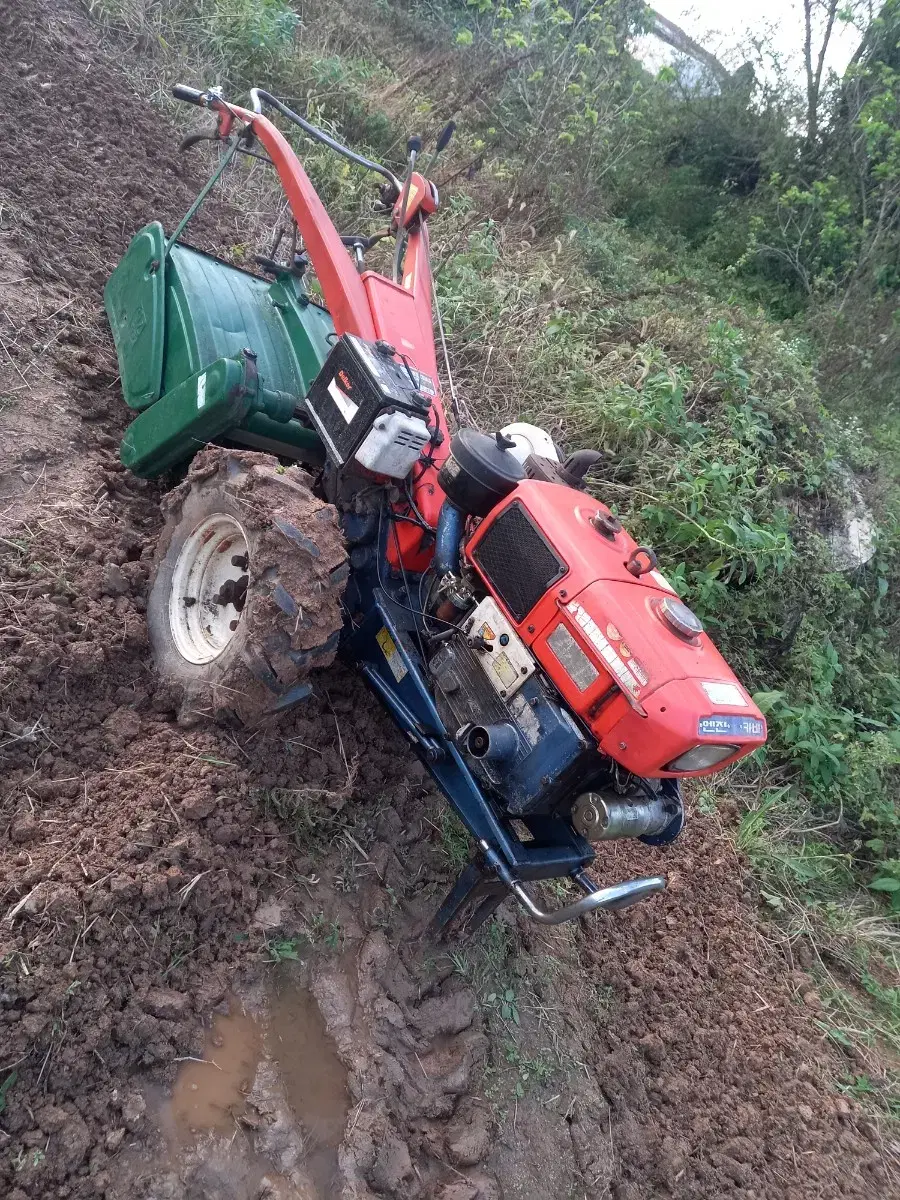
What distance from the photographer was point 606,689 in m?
2.51

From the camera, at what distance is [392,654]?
3.04m

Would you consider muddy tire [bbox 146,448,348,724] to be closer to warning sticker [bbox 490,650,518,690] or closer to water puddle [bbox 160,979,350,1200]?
warning sticker [bbox 490,650,518,690]

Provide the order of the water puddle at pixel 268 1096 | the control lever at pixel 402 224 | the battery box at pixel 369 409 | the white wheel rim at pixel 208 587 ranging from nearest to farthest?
the water puddle at pixel 268 1096, the battery box at pixel 369 409, the white wheel rim at pixel 208 587, the control lever at pixel 402 224

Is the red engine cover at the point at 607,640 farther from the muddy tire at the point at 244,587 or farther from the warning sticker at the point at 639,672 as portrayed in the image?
the muddy tire at the point at 244,587

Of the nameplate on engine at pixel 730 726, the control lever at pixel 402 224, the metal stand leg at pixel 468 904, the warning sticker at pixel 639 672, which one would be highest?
the control lever at pixel 402 224

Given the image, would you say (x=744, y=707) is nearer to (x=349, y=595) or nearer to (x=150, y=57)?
(x=349, y=595)

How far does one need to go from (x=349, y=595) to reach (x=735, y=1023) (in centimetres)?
240

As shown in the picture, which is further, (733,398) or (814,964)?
(733,398)

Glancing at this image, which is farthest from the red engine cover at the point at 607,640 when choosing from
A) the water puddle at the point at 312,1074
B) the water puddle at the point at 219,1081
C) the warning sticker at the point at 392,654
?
the water puddle at the point at 219,1081

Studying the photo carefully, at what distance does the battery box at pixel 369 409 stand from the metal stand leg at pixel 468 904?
4.67 ft

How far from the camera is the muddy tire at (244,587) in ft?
8.89

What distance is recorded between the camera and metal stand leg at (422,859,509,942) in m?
2.76

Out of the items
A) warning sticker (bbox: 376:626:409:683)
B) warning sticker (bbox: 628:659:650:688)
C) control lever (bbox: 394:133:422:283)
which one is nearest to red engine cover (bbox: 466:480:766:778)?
warning sticker (bbox: 628:659:650:688)

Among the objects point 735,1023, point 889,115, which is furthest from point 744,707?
point 889,115
